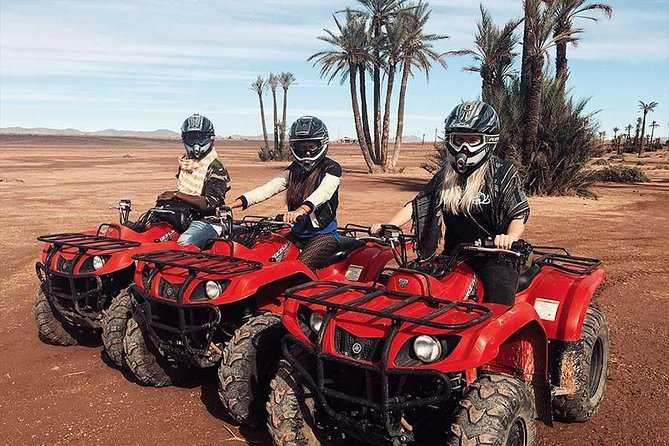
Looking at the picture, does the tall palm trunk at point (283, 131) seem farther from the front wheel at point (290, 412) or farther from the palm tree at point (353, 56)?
the front wheel at point (290, 412)

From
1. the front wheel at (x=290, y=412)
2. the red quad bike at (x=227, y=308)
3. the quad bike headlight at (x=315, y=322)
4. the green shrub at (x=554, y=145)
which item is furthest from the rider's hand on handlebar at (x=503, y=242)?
the green shrub at (x=554, y=145)

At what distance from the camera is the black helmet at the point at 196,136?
21.1 ft

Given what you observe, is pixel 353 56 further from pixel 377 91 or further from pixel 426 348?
pixel 426 348

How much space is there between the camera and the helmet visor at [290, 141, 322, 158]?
213 inches

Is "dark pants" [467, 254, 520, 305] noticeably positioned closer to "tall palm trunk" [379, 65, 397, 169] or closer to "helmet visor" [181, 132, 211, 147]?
"helmet visor" [181, 132, 211, 147]

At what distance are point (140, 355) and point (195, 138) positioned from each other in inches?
94.1

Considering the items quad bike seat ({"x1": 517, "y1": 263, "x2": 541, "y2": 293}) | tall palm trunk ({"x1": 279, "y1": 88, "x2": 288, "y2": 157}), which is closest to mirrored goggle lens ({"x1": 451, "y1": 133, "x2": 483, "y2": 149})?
quad bike seat ({"x1": 517, "y1": 263, "x2": 541, "y2": 293})

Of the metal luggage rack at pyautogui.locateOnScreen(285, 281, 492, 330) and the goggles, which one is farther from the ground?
the goggles

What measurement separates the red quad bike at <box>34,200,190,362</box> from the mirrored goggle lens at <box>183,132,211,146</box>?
70 centimetres

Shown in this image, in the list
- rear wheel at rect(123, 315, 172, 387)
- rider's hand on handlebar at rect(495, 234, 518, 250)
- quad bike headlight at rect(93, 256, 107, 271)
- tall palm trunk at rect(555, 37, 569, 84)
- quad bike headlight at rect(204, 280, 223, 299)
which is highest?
tall palm trunk at rect(555, 37, 569, 84)

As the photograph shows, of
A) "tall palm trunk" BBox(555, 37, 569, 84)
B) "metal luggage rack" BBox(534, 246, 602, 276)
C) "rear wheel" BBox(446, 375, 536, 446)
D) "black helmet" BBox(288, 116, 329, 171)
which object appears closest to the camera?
"rear wheel" BBox(446, 375, 536, 446)

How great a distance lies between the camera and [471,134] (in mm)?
4117

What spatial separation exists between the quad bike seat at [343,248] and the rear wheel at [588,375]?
186 centimetres

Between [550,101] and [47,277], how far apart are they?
60.8 ft
